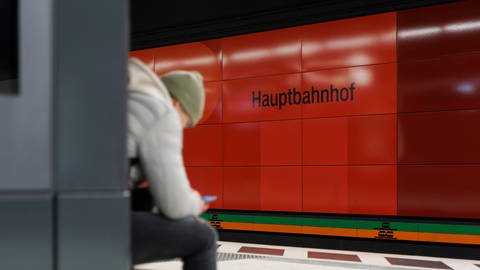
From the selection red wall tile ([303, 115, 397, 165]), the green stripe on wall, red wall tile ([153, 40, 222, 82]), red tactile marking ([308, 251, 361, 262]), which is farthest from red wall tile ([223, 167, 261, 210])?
red wall tile ([153, 40, 222, 82])

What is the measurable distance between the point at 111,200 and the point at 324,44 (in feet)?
13.0

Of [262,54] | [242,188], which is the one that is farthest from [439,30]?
[242,188]

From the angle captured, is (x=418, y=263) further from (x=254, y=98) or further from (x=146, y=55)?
(x=146, y=55)

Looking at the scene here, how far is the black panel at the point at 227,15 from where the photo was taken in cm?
422

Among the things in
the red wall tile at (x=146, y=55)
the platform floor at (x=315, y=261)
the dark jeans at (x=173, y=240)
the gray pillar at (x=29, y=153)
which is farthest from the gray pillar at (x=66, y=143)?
the red wall tile at (x=146, y=55)

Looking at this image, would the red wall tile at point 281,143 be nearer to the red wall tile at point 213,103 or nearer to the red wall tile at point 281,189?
the red wall tile at point 281,189

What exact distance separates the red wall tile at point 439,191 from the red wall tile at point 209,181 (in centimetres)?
213

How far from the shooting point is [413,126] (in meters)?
4.01

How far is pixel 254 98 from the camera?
4746mm

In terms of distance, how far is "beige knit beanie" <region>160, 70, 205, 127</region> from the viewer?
1154 millimetres

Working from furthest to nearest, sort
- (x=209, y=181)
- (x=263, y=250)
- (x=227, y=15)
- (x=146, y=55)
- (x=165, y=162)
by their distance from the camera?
(x=146, y=55)
(x=209, y=181)
(x=227, y=15)
(x=263, y=250)
(x=165, y=162)

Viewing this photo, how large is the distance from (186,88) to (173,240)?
45cm

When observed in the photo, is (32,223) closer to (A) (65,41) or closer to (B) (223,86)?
(A) (65,41)

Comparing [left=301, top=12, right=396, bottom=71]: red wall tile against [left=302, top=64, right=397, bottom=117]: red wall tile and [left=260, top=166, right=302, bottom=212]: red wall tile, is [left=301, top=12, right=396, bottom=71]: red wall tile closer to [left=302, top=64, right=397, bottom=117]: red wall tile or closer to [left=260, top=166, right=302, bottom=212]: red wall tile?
[left=302, top=64, right=397, bottom=117]: red wall tile
